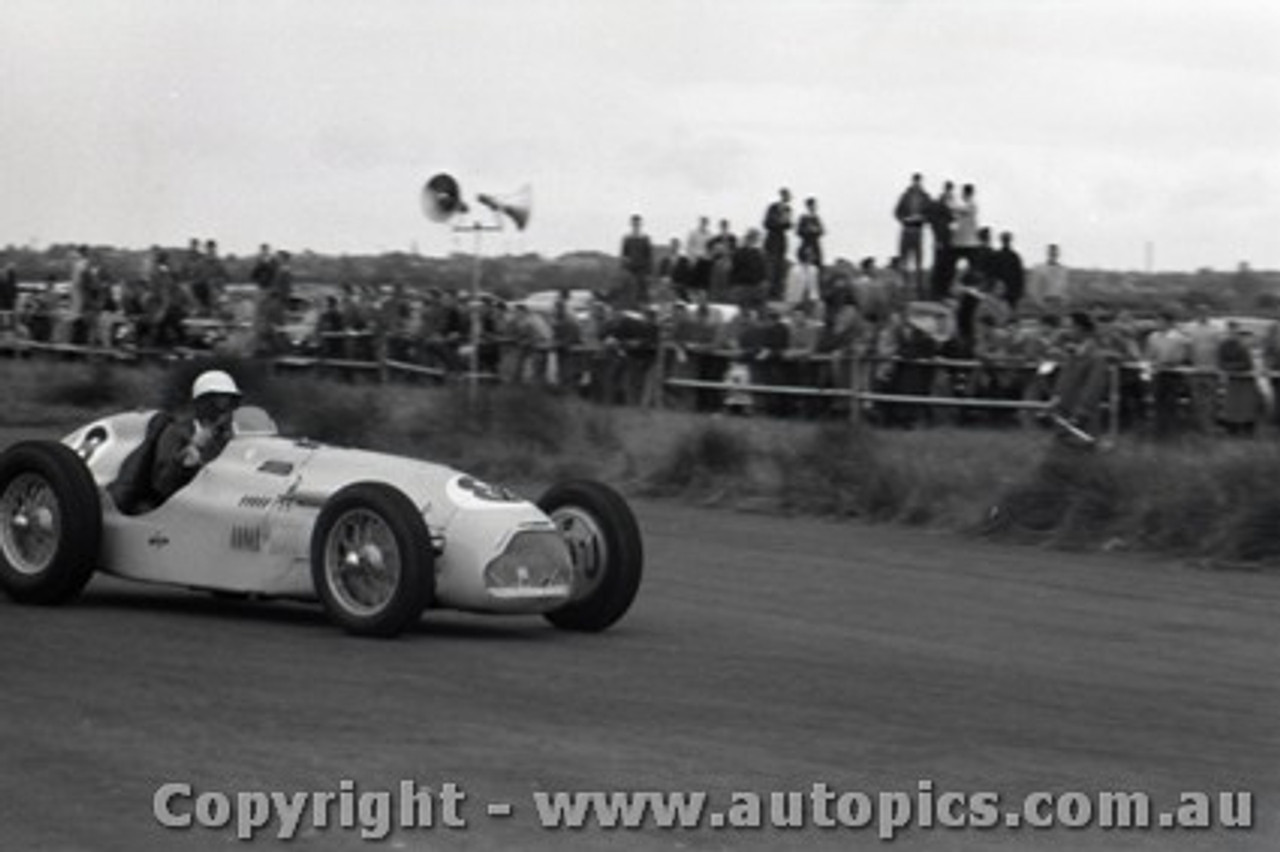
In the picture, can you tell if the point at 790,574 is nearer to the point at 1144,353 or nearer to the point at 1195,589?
the point at 1195,589

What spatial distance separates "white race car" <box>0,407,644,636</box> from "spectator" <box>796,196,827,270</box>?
18.2 meters

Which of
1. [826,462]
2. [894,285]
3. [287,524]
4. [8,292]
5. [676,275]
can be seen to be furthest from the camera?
[8,292]

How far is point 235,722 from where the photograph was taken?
10.3m

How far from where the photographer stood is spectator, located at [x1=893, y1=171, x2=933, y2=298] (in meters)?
30.2

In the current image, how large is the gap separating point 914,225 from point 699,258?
3.50 meters

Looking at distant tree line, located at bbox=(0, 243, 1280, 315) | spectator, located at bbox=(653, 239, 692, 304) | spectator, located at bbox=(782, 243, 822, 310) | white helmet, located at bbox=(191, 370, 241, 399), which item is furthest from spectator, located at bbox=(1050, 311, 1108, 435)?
distant tree line, located at bbox=(0, 243, 1280, 315)

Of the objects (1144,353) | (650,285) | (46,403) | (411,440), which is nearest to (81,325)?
(46,403)

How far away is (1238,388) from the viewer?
25.0m

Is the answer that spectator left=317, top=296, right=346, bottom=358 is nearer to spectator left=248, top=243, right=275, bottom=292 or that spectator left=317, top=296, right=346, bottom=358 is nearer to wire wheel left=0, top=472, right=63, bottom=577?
spectator left=248, top=243, right=275, bottom=292

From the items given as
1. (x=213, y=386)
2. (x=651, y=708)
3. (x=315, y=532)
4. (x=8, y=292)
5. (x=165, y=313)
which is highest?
(x=8, y=292)

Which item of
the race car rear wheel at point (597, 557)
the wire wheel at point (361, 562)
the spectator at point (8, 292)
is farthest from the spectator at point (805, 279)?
the wire wheel at point (361, 562)

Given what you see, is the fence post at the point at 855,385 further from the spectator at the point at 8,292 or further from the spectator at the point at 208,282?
the spectator at the point at 8,292

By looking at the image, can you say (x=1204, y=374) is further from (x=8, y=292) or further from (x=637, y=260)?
(x=8, y=292)

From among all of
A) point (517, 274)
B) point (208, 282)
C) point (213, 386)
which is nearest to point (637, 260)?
point (208, 282)
